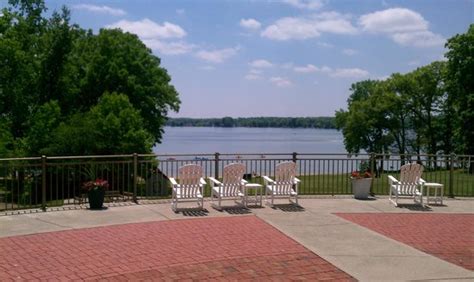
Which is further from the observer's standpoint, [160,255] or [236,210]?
[236,210]

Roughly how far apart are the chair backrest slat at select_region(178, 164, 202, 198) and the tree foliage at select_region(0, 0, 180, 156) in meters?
18.7

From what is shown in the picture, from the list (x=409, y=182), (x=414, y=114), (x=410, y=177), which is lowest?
(x=409, y=182)

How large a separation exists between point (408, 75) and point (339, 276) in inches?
1971

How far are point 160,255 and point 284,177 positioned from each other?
17.6 feet

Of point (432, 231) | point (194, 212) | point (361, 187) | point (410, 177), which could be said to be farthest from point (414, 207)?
point (194, 212)

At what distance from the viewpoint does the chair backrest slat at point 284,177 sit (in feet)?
40.9

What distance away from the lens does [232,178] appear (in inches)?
472

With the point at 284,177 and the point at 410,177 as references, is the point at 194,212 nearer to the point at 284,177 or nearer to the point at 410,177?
the point at 284,177

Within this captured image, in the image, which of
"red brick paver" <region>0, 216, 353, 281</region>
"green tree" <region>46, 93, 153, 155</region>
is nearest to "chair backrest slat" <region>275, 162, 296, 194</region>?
"red brick paver" <region>0, 216, 353, 281</region>

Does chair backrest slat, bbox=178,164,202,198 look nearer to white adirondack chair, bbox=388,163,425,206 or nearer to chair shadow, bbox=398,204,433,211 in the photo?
white adirondack chair, bbox=388,163,425,206

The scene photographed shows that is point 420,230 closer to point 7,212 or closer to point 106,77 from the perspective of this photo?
point 7,212

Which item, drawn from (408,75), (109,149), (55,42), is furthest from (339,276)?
(408,75)

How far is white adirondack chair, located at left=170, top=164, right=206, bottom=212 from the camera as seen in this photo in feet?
38.0

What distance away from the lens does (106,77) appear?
1416 inches
